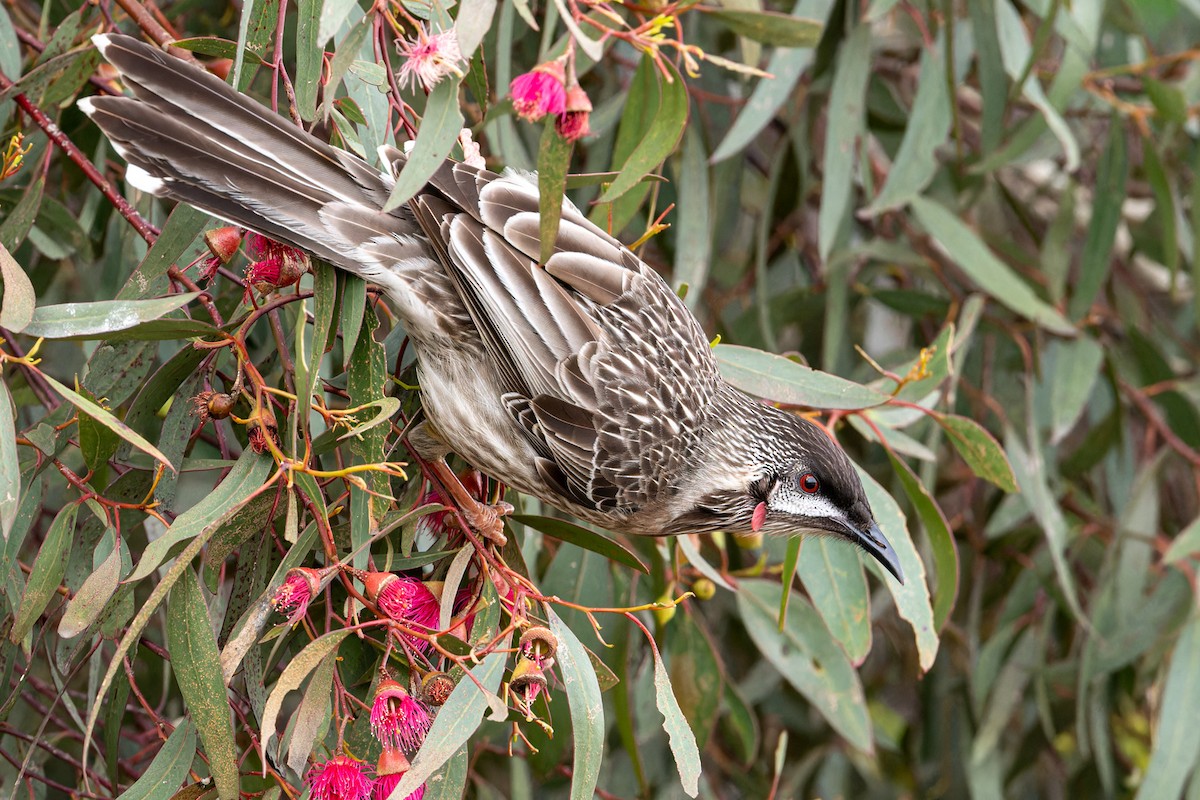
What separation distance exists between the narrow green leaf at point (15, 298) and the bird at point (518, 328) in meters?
0.24

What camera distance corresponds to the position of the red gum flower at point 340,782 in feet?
5.49

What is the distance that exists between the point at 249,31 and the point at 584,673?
43.7 inches

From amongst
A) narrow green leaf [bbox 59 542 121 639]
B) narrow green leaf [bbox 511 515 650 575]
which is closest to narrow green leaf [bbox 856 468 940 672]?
narrow green leaf [bbox 511 515 650 575]

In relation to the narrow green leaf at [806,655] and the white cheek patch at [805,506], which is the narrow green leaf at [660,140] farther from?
the narrow green leaf at [806,655]

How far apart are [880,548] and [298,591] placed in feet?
3.86

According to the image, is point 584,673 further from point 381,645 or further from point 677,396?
point 677,396

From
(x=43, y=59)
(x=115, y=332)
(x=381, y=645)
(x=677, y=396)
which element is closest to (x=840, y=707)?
(x=677, y=396)

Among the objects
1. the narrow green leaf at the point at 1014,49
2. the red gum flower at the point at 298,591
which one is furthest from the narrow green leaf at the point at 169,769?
the narrow green leaf at the point at 1014,49

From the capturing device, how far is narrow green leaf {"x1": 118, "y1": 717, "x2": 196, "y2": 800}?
1796mm

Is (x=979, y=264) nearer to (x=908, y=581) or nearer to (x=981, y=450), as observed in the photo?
(x=981, y=450)

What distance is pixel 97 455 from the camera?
1.85 metres

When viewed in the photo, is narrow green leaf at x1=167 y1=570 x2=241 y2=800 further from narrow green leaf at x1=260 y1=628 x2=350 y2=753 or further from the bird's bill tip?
the bird's bill tip

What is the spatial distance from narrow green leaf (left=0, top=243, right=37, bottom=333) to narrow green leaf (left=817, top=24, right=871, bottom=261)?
1863 millimetres

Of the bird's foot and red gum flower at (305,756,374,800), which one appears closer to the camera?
red gum flower at (305,756,374,800)
